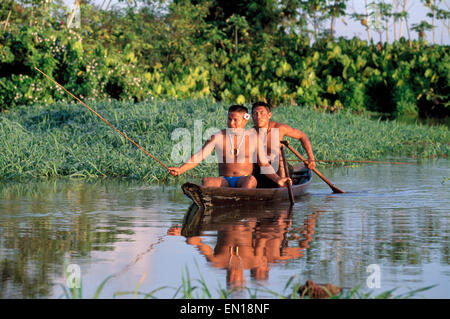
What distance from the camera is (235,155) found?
38.2 ft

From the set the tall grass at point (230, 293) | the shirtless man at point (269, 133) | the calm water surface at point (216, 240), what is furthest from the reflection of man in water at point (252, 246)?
the shirtless man at point (269, 133)

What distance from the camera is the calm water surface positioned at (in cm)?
662

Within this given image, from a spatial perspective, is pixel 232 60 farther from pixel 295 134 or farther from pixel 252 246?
pixel 252 246

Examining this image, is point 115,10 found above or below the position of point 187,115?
above

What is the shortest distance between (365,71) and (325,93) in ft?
5.65

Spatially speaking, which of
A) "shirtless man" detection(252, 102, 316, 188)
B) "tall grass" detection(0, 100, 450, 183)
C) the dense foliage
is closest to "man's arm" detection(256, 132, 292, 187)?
"shirtless man" detection(252, 102, 316, 188)

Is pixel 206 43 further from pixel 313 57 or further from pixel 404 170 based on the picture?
pixel 404 170

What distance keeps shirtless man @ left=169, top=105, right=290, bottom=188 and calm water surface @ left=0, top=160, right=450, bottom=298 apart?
18.0 inches

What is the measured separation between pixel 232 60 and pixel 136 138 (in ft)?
56.4

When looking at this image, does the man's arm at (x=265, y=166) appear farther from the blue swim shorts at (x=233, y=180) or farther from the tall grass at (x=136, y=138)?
the tall grass at (x=136, y=138)

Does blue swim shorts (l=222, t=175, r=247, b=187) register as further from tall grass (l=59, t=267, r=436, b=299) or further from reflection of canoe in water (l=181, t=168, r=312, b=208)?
tall grass (l=59, t=267, r=436, b=299)

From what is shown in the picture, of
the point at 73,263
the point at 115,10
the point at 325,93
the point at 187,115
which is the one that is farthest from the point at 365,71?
the point at 73,263

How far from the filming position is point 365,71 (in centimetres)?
3400

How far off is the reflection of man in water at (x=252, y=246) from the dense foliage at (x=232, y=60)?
16109mm
